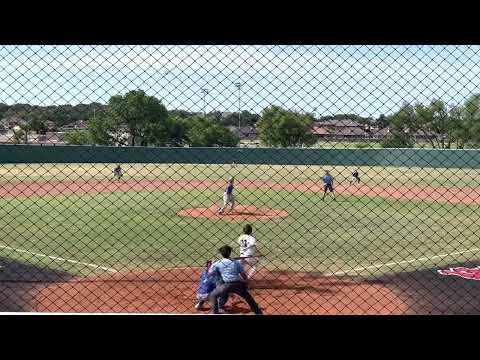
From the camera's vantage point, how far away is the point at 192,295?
9070 mm

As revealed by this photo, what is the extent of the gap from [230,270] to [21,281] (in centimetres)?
435

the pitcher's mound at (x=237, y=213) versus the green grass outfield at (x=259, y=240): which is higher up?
the pitcher's mound at (x=237, y=213)

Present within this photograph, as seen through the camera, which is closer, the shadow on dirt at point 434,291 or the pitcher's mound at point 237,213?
the shadow on dirt at point 434,291

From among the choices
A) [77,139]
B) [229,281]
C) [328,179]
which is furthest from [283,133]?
[77,139]

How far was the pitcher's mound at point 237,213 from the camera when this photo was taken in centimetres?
1834

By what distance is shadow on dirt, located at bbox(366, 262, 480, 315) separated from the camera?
26.3 ft

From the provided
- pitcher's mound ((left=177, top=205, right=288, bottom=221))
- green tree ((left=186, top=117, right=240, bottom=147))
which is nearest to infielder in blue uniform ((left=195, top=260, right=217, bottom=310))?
green tree ((left=186, top=117, right=240, bottom=147))

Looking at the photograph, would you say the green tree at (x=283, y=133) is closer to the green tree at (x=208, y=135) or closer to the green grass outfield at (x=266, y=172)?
the green tree at (x=208, y=135)

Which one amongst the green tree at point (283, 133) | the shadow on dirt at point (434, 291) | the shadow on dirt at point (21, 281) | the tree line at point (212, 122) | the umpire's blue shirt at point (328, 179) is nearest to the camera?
the tree line at point (212, 122)

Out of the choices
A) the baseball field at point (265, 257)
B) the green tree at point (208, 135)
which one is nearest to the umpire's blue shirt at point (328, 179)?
the baseball field at point (265, 257)

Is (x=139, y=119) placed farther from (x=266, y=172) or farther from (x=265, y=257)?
(x=266, y=172)

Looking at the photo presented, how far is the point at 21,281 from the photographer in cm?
953

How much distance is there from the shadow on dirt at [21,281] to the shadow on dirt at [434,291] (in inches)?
235

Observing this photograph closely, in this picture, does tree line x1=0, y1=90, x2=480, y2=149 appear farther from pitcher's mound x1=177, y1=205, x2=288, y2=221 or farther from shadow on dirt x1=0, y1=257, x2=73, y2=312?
pitcher's mound x1=177, y1=205, x2=288, y2=221
